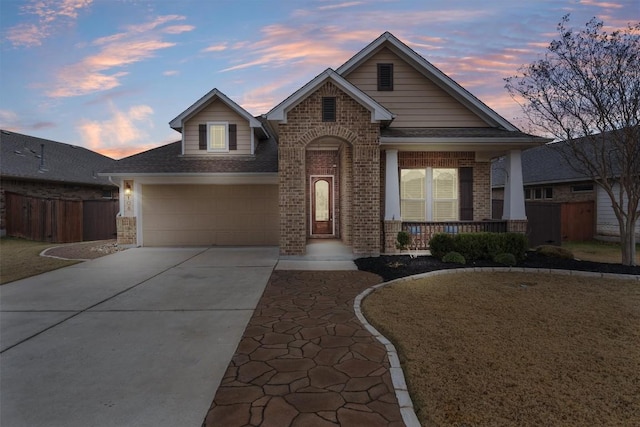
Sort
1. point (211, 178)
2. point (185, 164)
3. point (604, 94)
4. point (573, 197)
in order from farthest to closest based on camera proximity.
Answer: point (573, 197)
point (185, 164)
point (211, 178)
point (604, 94)

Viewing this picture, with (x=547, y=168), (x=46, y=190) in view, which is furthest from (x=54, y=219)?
(x=547, y=168)

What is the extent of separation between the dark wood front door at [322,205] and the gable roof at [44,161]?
9.85 metres

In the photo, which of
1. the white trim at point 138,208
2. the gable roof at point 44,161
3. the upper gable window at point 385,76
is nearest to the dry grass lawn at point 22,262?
the white trim at point 138,208

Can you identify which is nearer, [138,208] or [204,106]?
[138,208]

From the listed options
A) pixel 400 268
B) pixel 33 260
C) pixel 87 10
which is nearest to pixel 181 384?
pixel 400 268

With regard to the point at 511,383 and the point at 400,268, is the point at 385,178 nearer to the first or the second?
the point at 400,268

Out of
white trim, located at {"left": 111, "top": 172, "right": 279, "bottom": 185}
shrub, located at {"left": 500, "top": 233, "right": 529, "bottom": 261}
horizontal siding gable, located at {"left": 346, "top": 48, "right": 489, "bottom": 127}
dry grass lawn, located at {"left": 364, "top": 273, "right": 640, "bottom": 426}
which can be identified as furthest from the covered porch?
dry grass lawn, located at {"left": 364, "top": 273, "right": 640, "bottom": 426}

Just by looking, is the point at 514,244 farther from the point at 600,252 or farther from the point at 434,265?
the point at 600,252

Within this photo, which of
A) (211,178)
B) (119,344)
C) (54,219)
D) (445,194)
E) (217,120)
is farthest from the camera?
(54,219)

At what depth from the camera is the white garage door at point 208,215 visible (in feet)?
42.3

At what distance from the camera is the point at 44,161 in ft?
61.2

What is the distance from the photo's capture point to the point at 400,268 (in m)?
8.19

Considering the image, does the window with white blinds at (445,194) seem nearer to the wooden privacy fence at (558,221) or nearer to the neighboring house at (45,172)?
the wooden privacy fence at (558,221)

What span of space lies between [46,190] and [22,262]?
9.82m
